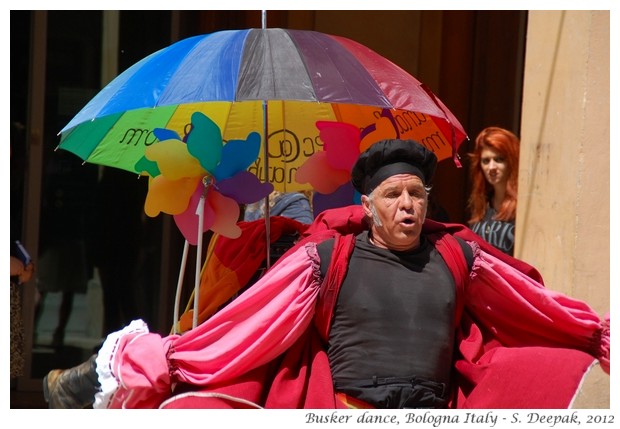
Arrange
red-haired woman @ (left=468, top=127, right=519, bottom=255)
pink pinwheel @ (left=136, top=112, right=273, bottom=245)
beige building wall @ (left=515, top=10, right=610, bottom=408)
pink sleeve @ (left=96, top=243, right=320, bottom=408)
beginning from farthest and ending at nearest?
1. red-haired woman @ (left=468, top=127, right=519, bottom=255)
2. beige building wall @ (left=515, top=10, right=610, bottom=408)
3. pink pinwheel @ (left=136, top=112, right=273, bottom=245)
4. pink sleeve @ (left=96, top=243, right=320, bottom=408)

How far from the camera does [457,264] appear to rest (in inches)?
174

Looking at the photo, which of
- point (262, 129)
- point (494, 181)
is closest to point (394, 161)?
point (262, 129)

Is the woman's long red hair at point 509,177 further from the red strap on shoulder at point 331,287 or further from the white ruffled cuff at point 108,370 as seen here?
the white ruffled cuff at point 108,370

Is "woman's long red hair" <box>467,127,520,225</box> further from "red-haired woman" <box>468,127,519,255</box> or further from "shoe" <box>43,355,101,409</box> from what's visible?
"shoe" <box>43,355,101,409</box>

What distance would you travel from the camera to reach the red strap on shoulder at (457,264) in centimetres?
439

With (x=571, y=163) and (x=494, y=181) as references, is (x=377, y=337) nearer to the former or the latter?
(x=571, y=163)

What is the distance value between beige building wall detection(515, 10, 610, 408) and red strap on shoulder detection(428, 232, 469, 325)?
54.7 inches

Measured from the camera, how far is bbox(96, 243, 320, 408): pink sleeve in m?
4.22

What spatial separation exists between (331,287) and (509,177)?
2694 mm

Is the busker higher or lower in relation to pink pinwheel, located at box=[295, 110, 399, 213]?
lower

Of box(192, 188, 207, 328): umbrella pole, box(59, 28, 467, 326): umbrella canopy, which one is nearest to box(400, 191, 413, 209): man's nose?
box(59, 28, 467, 326): umbrella canopy

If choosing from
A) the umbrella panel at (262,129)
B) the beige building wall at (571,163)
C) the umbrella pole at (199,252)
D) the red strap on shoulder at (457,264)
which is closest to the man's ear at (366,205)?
the red strap on shoulder at (457,264)

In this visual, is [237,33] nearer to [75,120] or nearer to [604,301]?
[75,120]
